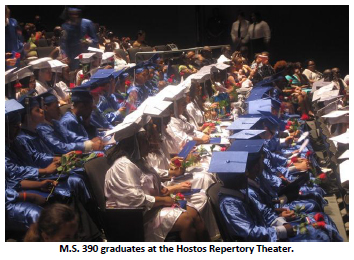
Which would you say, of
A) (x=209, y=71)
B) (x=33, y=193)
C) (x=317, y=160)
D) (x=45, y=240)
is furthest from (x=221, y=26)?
(x=45, y=240)

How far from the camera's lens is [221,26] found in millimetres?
9352

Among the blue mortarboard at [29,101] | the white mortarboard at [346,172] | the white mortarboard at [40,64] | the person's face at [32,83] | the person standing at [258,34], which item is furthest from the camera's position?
the person standing at [258,34]

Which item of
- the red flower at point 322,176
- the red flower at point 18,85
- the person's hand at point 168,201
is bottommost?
the red flower at point 322,176

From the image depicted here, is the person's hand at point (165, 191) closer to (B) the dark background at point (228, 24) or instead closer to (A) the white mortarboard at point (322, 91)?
(B) the dark background at point (228, 24)

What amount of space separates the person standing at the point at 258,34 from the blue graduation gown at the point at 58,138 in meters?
3.22

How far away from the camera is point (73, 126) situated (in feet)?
21.4

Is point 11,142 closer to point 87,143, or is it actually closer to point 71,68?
point 87,143

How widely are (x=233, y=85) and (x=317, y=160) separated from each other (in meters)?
3.43

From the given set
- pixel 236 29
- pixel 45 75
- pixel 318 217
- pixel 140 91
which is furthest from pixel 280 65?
pixel 318 217

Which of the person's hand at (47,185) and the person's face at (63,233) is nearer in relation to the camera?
the person's face at (63,233)

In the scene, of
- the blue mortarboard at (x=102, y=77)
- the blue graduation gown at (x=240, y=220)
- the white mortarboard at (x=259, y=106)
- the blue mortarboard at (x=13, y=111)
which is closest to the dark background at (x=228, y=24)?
the blue mortarboard at (x=102, y=77)

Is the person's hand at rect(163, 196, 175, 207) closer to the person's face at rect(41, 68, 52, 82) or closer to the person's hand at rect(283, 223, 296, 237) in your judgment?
the person's hand at rect(283, 223, 296, 237)

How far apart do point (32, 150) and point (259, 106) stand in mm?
2821

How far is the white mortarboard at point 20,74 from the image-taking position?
6537 mm
